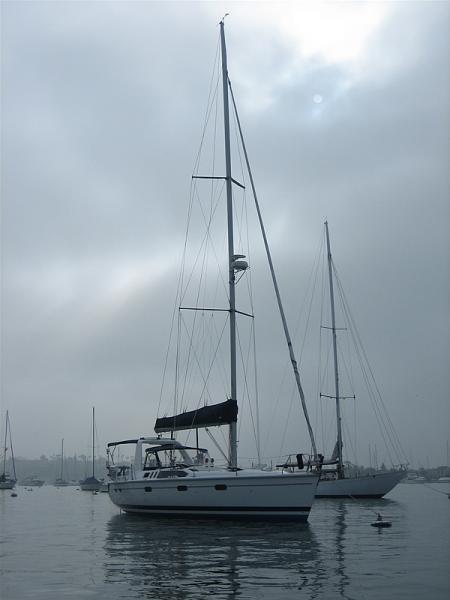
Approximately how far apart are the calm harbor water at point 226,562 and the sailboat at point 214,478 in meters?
0.69

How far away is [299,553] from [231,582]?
4920 millimetres

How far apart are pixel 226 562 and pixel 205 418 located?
39.5ft

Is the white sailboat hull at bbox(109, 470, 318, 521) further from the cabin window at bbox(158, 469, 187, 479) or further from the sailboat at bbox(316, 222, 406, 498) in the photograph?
the sailboat at bbox(316, 222, 406, 498)

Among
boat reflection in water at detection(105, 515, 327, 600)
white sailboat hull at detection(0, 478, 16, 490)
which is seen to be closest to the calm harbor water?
boat reflection in water at detection(105, 515, 327, 600)

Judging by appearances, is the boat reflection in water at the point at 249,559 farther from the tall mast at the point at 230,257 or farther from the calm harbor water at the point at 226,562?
the tall mast at the point at 230,257

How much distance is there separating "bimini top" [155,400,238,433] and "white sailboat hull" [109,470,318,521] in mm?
2400

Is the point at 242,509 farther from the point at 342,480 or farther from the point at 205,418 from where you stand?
the point at 342,480

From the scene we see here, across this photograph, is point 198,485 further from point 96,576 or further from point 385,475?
point 385,475

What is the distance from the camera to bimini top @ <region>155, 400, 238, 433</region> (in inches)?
1071

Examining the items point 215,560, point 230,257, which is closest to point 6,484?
point 230,257

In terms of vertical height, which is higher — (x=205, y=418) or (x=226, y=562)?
(x=205, y=418)

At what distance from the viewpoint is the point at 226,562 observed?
16188 millimetres

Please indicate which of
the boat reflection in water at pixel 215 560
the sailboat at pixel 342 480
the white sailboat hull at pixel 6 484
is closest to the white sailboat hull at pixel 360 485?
the sailboat at pixel 342 480

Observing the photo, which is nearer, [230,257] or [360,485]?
[230,257]
